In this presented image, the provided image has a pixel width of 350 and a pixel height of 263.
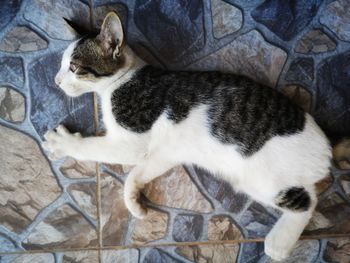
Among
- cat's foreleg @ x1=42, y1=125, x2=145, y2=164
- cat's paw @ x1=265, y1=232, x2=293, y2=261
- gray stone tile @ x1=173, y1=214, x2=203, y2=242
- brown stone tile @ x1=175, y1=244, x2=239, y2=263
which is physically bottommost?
brown stone tile @ x1=175, y1=244, x2=239, y2=263

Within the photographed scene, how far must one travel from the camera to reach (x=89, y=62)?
1.13 metres

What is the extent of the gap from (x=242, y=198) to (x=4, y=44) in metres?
1.05

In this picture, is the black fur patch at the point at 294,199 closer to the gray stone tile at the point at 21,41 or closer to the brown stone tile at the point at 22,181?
the brown stone tile at the point at 22,181

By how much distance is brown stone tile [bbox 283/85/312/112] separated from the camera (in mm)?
1271

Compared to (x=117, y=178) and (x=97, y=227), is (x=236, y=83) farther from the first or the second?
(x=97, y=227)

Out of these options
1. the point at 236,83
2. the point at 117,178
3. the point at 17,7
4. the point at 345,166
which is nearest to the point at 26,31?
the point at 17,7

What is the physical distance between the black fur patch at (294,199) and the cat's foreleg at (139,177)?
40 cm

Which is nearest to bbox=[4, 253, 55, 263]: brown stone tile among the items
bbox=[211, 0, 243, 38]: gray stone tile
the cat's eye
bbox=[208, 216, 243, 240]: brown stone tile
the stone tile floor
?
the stone tile floor

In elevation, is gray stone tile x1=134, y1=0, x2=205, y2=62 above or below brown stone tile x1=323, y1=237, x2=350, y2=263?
above

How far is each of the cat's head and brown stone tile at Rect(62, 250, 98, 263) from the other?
0.67m

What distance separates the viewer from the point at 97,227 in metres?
1.37

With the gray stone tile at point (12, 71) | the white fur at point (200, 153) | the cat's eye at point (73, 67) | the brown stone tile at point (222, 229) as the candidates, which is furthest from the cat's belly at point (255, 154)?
the gray stone tile at point (12, 71)

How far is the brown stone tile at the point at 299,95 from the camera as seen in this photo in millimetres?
1271

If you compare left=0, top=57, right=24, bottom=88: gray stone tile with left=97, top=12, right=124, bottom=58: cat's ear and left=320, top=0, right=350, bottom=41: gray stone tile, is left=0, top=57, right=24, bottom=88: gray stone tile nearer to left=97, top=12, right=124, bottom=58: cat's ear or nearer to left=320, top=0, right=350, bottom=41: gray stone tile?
left=97, top=12, right=124, bottom=58: cat's ear
